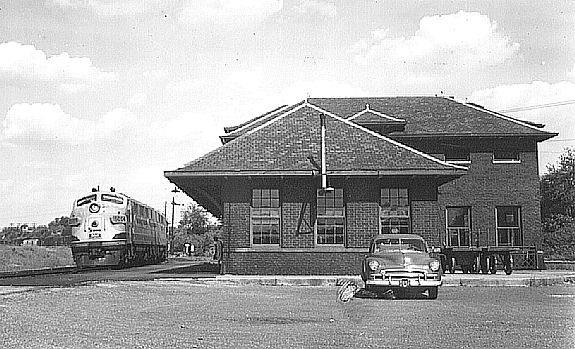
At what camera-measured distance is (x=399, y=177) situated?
24.6m

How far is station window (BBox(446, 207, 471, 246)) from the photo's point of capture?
1291 inches

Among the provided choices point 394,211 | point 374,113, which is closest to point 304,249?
point 394,211

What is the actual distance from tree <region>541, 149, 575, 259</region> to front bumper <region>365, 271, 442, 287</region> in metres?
29.2

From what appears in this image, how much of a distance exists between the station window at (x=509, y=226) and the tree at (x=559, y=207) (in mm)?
12105

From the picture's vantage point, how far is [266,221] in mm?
24484

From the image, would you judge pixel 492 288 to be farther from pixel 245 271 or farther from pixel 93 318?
pixel 93 318

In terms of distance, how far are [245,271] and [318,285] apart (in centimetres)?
335

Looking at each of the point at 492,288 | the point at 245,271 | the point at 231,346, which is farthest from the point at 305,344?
the point at 245,271

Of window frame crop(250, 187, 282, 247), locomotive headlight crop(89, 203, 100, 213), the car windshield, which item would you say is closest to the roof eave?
Result: window frame crop(250, 187, 282, 247)

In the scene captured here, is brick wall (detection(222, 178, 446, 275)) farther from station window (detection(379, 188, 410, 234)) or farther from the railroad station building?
station window (detection(379, 188, 410, 234))

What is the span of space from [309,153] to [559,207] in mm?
33491

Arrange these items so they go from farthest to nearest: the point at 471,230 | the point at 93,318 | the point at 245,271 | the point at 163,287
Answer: the point at 471,230 < the point at 245,271 < the point at 163,287 < the point at 93,318

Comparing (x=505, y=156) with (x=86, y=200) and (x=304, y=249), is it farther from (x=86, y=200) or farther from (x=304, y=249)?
(x=86, y=200)

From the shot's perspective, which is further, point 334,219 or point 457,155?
point 457,155
